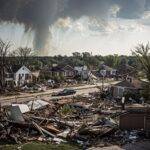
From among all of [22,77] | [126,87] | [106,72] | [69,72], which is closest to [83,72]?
[69,72]

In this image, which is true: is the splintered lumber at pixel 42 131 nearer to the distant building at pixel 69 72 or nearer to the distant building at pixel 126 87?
the distant building at pixel 126 87

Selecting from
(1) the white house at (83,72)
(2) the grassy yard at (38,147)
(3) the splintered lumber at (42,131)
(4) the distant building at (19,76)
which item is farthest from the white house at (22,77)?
(2) the grassy yard at (38,147)

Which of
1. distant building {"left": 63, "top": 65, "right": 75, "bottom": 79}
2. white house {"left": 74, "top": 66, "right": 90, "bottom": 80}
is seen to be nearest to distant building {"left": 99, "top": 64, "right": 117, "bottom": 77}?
white house {"left": 74, "top": 66, "right": 90, "bottom": 80}

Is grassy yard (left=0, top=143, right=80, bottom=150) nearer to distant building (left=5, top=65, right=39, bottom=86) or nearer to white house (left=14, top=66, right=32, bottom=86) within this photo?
distant building (left=5, top=65, right=39, bottom=86)

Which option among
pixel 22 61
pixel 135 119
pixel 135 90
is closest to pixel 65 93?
pixel 135 90

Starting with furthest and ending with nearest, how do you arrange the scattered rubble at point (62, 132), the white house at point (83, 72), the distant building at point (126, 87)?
1. the white house at point (83, 72)
2. the distant building at point (126, 87)
3. the scattered rubble at point (62, 132)

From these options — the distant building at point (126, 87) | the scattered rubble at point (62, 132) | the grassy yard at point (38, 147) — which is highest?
the distant building at point (126, 87)

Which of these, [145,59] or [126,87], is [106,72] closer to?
[126,87]

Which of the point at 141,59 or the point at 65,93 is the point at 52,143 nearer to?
the point at 141,59
